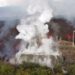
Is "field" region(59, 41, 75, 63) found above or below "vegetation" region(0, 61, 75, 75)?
above

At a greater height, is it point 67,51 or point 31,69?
point 67,51

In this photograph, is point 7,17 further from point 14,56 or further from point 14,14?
point 14,56

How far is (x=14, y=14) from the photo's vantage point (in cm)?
860

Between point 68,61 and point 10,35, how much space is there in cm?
217

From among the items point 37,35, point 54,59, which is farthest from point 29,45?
point 54,59

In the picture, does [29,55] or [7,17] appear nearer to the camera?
[29,55]

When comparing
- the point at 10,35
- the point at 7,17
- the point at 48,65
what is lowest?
the point at 48,65

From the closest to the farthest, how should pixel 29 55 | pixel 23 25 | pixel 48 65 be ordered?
pixel 48 65
pixel 29 55
pixel 23 25

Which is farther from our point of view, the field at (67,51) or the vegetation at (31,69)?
the field at (67,51)

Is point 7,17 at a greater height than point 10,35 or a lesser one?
greater

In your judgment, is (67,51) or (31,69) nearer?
(31,69)

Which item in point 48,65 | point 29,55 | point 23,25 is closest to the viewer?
point 48,65

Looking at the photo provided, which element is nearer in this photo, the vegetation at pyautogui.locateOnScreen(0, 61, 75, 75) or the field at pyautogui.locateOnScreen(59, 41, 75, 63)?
the vegetation at pyautogui.locateOnScreen(0, 61, 75, 75)

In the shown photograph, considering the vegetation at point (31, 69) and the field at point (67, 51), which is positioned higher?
the field at point (67, 51)
